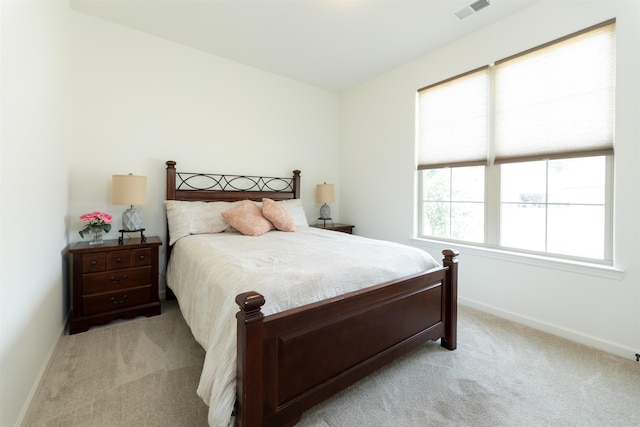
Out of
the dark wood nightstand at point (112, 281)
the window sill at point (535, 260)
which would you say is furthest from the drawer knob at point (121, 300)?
the window sill at point (535, 260)

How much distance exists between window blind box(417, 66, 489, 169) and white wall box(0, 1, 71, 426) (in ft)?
11.0

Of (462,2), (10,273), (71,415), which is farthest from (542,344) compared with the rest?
(10,273)

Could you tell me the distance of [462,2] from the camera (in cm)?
237

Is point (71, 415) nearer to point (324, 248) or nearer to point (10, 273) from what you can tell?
Result: point (10, 273)

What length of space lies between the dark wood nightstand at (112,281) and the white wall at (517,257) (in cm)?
273

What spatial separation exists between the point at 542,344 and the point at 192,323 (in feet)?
8.42

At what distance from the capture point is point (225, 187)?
3.47 m

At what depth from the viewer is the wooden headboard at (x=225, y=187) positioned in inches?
121

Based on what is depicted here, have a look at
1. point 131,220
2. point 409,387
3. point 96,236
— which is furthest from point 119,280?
point 409,387

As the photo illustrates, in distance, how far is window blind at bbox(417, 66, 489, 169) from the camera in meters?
2.80

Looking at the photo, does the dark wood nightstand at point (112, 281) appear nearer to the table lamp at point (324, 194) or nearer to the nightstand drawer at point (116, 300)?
the nightstand drawer at point (116, 300)

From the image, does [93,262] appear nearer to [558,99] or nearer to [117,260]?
[117,260]

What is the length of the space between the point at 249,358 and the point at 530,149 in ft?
9.07

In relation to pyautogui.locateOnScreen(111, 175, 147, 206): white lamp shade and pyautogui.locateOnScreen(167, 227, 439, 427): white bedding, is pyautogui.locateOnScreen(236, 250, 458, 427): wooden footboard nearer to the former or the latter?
pyautogui.locateOnScreen(167, 227, 439, 427): white bedding
